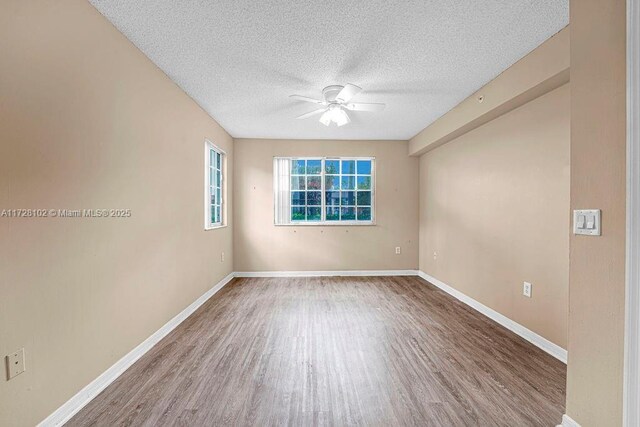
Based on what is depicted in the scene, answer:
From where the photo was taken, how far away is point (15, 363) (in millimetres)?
1319

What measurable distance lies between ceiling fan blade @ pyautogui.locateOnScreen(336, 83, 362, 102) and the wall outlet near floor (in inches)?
110

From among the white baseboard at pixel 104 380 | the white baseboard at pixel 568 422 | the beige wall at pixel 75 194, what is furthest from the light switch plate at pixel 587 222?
the white baseboard at pixel 104 380

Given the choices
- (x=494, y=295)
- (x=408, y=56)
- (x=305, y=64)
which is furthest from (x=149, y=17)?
(x=494, y=295)

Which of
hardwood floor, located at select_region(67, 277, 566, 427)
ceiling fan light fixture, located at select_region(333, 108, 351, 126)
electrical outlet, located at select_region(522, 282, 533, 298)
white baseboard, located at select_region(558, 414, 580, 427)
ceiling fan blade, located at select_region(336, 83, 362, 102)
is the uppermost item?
ceiling fan blade, located at select_region(336, 83, 362, 102)

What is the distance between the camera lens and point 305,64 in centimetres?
248

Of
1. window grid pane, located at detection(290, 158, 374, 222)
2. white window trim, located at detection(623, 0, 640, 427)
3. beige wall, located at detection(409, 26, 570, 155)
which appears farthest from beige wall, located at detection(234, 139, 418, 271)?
white window trim, located at detection(623, 0, 640, 427)

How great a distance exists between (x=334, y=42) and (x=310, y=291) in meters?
3.21

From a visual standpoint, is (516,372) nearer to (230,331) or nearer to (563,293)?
(563,293)

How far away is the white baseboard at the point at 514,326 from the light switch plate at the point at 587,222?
1.50 metres

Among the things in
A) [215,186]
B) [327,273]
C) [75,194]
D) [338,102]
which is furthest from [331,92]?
[327,273]

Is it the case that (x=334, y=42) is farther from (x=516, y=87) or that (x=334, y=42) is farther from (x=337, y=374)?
(x=337, y=374)

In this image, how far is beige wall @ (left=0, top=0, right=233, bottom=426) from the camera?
1332 mm

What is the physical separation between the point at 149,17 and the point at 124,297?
199 cm

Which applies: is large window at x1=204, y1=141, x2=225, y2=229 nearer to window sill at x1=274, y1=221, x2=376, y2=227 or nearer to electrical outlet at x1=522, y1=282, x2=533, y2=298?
window sill at x1=274, y1=221, x2=376, y2=227
